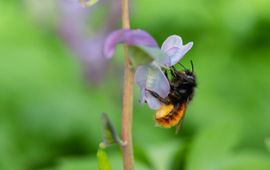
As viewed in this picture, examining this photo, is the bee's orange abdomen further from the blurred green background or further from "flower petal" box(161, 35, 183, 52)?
the blurred green background

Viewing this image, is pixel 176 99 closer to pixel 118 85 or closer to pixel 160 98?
pixel 160 98

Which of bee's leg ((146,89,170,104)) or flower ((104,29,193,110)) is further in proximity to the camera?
bee's leg ((146,89,170,104))

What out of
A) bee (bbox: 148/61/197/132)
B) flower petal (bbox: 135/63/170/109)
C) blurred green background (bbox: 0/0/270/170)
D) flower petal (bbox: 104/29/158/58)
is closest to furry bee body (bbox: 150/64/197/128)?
bee (bbox: 148/61/197/132)

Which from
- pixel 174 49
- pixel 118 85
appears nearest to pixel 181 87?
pixel 174 49

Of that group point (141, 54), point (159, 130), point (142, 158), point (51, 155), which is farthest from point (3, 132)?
point (141, 54)

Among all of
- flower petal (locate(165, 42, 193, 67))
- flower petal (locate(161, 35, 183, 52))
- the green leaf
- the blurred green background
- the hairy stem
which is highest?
the blurred green background

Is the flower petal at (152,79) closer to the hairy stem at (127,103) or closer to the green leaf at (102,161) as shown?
the hairy stem at (127,103)

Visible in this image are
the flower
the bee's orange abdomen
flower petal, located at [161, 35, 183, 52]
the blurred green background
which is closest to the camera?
the flower

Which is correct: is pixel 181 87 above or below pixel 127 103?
above
